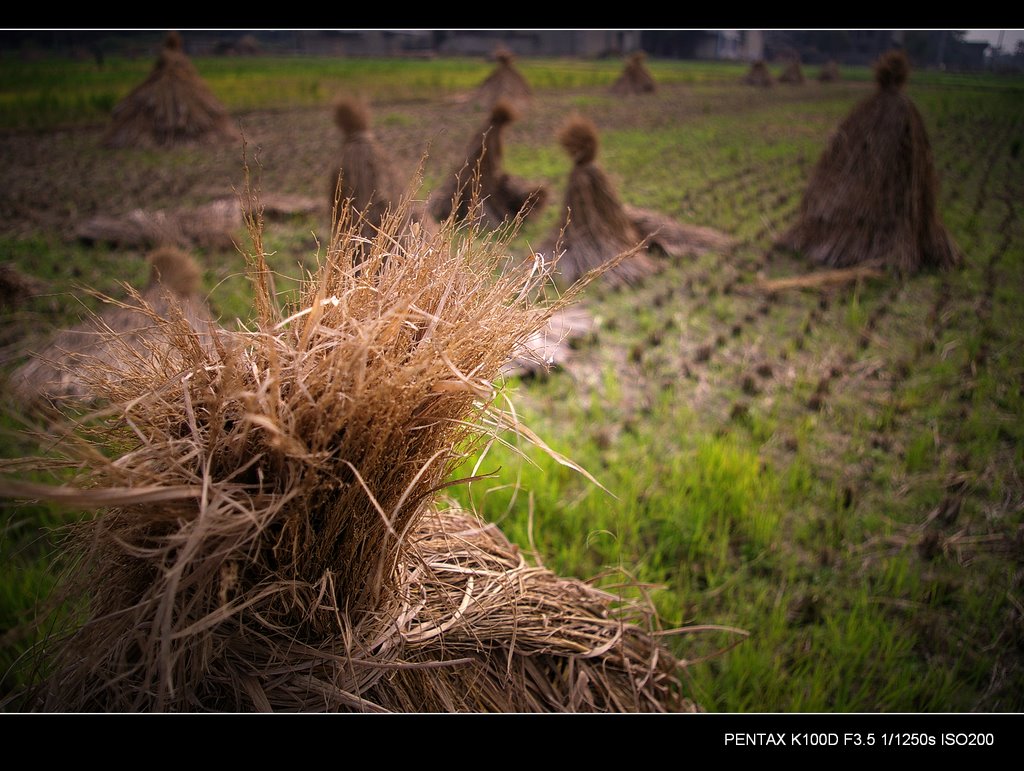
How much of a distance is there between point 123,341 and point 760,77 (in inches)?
204

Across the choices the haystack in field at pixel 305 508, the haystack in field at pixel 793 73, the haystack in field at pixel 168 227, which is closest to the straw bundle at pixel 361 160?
the haystack in field at pixel 168 227

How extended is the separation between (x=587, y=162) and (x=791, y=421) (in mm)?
3260

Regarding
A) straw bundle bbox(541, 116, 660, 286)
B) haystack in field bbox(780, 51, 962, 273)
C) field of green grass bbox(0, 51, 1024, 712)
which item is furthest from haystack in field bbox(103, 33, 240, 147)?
haystack in field bbox(780, 51, 962, 273)

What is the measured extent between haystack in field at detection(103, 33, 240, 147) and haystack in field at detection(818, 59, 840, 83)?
609cm

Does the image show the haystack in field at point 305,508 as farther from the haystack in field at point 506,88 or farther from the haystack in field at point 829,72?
the haystack in field at point 506,88

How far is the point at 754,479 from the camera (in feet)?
9.01

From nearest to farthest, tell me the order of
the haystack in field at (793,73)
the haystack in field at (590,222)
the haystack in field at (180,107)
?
the haystack in field at (793,73), the haystack in field at (590,222), the haystack in field at (180,107)

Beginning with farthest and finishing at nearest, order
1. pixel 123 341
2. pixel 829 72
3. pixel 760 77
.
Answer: pixel 760 77, pixel 829 72, pixel 123 341

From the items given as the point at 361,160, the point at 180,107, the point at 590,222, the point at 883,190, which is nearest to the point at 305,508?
the point at 361,160

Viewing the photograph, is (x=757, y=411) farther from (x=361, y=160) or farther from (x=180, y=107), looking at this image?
(x=180, y=107)

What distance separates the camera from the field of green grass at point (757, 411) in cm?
206

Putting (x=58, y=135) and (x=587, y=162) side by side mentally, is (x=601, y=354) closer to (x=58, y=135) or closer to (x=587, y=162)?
(x=587, y=162)

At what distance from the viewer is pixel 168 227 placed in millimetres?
5328

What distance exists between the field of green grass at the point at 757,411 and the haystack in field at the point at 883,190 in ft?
0.59
